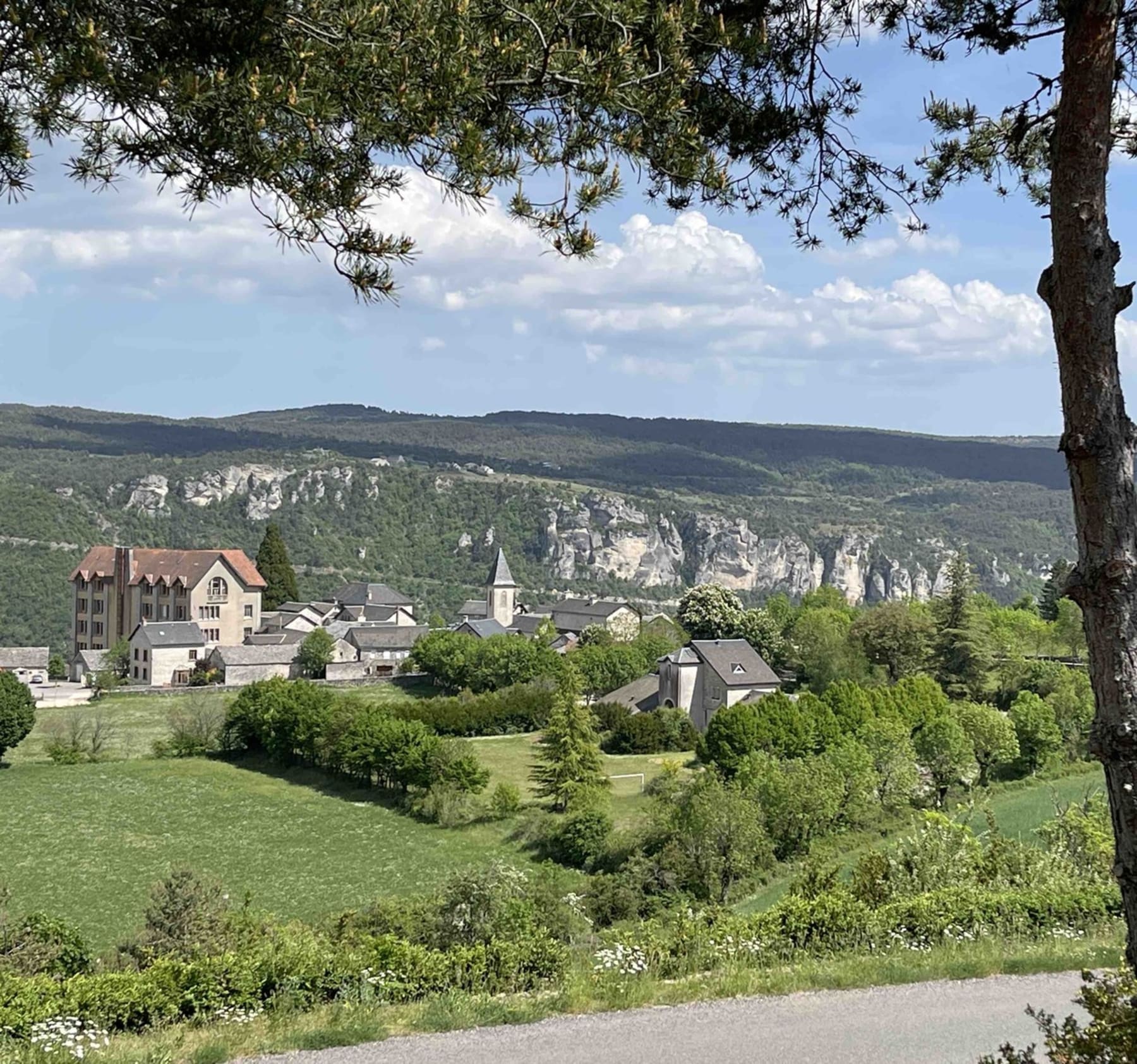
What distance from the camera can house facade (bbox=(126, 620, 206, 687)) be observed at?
208 ft

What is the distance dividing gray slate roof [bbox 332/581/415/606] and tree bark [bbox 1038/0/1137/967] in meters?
79.9

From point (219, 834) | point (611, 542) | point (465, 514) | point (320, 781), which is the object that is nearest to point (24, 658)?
point (320, 781)

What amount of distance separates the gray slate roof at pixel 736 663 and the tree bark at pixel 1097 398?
1861 inches

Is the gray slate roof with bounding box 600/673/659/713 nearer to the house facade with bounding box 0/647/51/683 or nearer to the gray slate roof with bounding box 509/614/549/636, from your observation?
the gray slate roof with bounding box 509/614/549/636

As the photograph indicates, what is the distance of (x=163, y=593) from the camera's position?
71.1m

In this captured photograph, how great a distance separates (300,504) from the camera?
133750 millimetres

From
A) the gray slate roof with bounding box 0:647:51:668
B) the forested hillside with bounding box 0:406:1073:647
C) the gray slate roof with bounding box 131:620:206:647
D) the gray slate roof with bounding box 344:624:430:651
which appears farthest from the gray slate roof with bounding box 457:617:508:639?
the forested hillside with bounding box 0:406:1073:647

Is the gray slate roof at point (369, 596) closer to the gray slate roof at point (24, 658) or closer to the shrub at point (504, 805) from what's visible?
the gray slate roof at point (24, 658)

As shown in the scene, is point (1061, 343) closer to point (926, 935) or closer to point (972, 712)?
point (926, 935)

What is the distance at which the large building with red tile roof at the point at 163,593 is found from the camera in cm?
7038

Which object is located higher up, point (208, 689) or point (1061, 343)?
point (1061, 343)

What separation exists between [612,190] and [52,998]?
6993 millimetres

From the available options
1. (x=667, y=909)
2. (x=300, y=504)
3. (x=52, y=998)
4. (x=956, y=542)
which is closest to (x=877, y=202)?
(x=52, y=998)

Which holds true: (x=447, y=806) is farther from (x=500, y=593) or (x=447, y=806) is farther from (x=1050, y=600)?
(x=1050, y=600)
